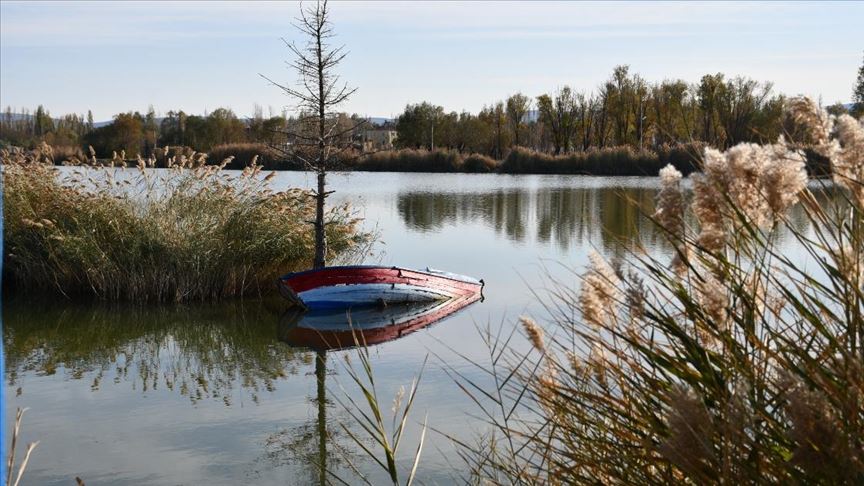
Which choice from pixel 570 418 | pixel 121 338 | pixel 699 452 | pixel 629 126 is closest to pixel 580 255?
pixel 121 338

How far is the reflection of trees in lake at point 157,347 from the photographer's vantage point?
873cm

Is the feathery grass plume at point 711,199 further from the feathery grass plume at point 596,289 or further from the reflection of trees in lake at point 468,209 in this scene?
the reflection of trees in lake at point 468,209

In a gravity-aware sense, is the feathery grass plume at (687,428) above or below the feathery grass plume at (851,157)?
below

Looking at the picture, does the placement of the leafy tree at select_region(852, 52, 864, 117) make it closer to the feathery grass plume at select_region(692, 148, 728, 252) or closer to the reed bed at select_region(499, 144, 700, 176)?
the feathery grass plume at select_region(692, 148, 728, 252)

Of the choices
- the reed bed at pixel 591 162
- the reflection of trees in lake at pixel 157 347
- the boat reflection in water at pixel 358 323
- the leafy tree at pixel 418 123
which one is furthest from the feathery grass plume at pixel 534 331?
the leafy tree at pixel 418 123

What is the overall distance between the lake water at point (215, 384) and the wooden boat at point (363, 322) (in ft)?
0.69

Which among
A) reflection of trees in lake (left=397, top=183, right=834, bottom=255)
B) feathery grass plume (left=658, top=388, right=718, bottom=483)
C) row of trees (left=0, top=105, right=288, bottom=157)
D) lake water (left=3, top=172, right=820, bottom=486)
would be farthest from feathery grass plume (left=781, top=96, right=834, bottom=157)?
row of trees (left=0, top=105, right=288, bottom=157)

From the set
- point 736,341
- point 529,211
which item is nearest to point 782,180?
point 736,341

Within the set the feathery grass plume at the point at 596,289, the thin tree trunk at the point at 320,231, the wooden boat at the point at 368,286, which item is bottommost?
the wooden boat at the point at 368,286

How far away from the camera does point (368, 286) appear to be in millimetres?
12195

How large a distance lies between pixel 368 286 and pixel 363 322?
32.4 inches

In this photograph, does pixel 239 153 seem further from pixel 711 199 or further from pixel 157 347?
pixel 711 199

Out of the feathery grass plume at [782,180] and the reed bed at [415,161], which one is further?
the reed bed at [415,161]

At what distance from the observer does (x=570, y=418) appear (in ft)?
9.07
